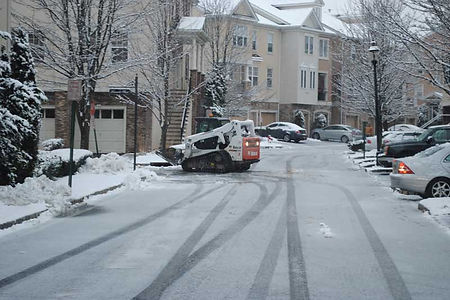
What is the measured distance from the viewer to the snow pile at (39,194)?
1216 cm

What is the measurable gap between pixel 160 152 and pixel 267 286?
20242 mm

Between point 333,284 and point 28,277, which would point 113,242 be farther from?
point 333,284

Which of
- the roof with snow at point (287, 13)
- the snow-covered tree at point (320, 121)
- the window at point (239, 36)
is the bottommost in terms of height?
the snow-covered tree at point (320, 121)

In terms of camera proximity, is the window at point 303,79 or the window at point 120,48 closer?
the window at point 120,48

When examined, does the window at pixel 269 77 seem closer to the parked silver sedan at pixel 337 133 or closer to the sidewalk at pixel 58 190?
the parked silver sedan at pixel 337 133

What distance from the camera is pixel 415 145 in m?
20.0

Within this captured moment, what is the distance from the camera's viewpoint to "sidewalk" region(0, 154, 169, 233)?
1145cm

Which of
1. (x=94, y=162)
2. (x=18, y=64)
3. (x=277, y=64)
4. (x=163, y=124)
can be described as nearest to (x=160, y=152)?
(x=163, y=124)

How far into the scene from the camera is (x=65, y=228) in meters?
10.7

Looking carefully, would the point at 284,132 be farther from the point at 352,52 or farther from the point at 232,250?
the point at 232,250

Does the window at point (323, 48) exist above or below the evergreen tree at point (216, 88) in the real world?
above

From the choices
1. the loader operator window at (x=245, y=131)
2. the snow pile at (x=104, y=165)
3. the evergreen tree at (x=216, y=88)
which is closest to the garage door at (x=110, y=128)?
the evergreen tree at (x=216, y=88)

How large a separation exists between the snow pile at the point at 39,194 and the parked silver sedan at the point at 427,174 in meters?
8.04

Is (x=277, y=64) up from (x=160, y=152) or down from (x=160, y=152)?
up
